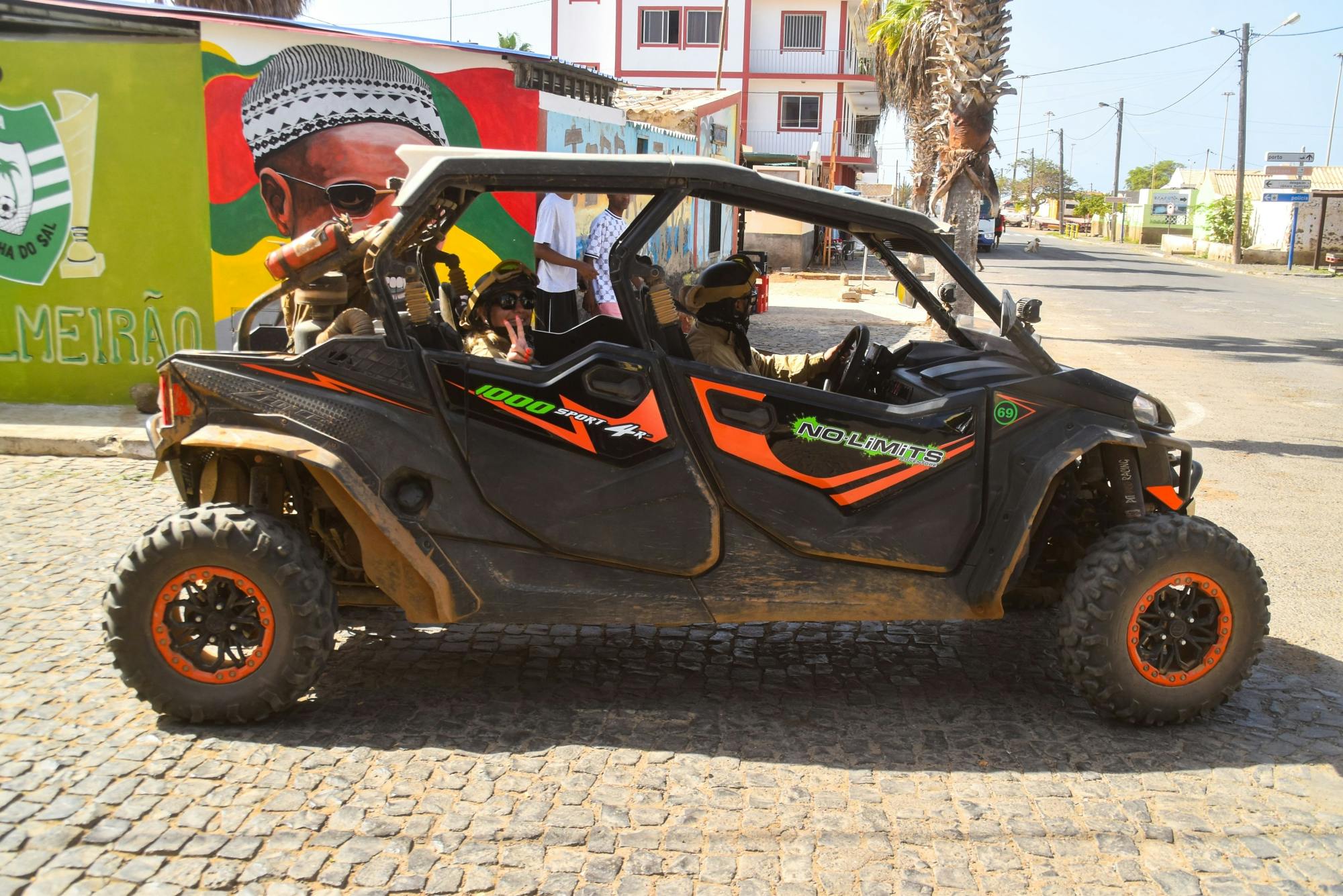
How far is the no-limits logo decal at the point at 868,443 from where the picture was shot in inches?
169

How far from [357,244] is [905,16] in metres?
26.7

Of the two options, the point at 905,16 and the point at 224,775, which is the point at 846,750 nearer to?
the point at 224,775

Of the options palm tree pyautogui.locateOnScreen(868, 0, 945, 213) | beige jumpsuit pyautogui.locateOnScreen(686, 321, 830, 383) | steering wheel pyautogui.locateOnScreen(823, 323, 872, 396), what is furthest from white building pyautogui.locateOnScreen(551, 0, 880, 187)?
steering wheel pyautogui.locateOnScreen(823, 323, 872, 396)

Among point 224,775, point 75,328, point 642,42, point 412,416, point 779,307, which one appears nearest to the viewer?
point 224,775

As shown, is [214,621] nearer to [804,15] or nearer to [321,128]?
[321,128]

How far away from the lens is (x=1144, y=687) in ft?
14.3

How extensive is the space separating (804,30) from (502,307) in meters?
47.0

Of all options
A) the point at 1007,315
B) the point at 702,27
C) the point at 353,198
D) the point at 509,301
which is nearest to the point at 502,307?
the point at 509,301

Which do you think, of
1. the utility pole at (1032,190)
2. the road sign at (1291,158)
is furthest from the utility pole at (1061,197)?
the road sign at (1291,158)

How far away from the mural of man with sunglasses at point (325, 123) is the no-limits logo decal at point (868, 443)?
6231 mm

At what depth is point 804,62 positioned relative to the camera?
4884cm

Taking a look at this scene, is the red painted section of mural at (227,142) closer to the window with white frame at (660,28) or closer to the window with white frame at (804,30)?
the window with white frame at (660,28)

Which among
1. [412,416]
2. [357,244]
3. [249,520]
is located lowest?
[249,520]

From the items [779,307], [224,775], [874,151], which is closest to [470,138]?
[224,775]
